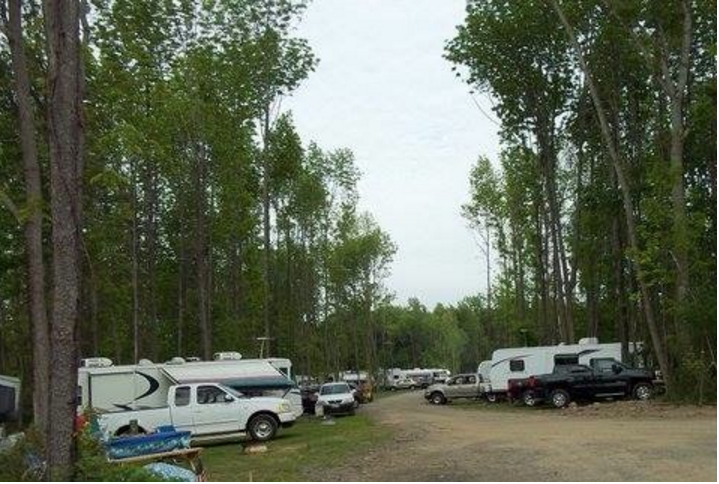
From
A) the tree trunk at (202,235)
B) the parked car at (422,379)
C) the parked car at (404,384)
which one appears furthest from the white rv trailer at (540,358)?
the parked car at (422,379)

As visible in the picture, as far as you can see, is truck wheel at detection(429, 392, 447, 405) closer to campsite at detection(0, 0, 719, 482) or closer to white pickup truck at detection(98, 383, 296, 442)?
campsite at detection(0, 0, 719, 482)

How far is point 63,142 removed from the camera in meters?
10.1

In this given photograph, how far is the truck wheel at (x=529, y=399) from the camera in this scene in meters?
34.3

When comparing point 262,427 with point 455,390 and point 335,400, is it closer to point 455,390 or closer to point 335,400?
point 335,400

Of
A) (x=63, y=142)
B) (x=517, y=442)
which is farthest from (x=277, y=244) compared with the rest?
(x=63, y=142)

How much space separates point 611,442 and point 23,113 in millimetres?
12759

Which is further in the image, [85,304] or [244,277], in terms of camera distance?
[244,277]

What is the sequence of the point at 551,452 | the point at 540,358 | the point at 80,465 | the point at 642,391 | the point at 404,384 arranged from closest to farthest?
the point at 80,465 < the point at 551,452 < the point at 642,391 < the point at 540,358 < the point at 404,384

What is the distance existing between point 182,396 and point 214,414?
3.46 ft

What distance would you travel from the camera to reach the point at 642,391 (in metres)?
32.6

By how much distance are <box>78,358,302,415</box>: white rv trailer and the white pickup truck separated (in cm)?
259

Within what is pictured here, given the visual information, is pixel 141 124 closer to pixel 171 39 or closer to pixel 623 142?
pixel 171 39

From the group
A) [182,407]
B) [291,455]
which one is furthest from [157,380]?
[291,455]

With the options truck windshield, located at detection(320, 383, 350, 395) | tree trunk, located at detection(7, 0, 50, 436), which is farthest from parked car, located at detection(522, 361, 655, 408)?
tree trunk, located at detection(7, 0, 50, 436)
